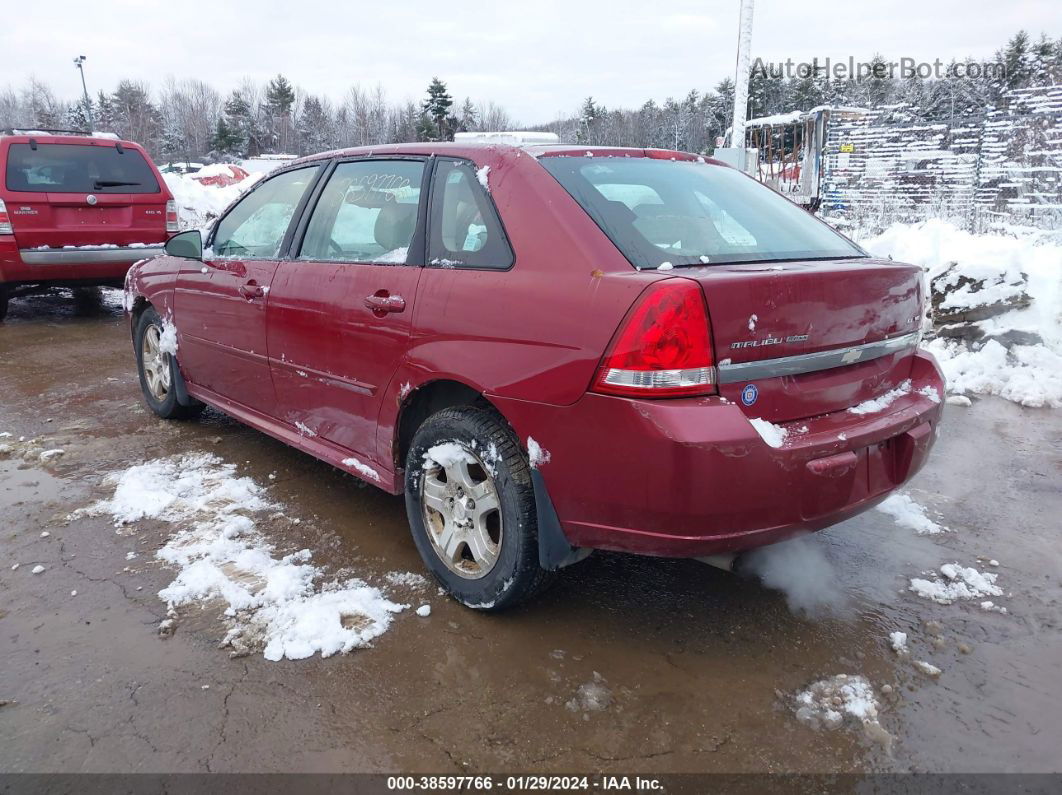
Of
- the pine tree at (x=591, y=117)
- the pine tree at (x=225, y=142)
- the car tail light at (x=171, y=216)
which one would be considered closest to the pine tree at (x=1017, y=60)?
the pine tree at (x=591, y=117)

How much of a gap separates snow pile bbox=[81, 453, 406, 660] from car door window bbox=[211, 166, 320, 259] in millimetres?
1241

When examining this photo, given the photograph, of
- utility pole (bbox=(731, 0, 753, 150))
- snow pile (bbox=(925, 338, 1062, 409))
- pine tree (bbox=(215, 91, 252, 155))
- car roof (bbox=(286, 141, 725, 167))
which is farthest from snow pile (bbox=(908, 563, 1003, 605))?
pine tree (bbox=(215, 91, 252, 155))

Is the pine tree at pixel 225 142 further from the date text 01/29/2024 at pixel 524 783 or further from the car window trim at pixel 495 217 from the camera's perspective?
the date text 01/29/2024 at pixel 524 783

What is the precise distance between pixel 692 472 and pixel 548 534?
583mm

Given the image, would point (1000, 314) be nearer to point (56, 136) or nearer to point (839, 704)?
point (839, 704)

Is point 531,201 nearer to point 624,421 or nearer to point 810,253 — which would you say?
point 624,421

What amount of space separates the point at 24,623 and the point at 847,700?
287cm

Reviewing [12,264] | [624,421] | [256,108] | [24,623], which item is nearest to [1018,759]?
[624,421]

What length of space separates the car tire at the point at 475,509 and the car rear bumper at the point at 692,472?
0.48 ft

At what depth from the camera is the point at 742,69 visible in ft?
40.1

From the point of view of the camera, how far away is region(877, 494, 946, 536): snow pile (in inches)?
136

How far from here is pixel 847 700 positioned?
90.4 inches

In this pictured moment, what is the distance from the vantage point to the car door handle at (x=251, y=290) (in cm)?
363

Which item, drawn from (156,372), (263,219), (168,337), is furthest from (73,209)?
(263,219)
